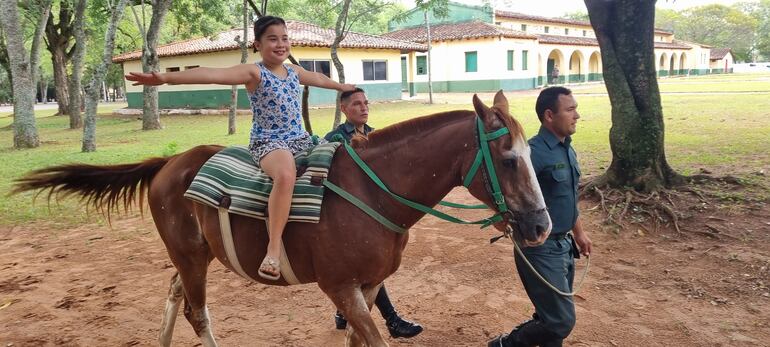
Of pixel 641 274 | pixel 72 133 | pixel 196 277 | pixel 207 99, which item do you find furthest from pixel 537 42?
pixel 196 277

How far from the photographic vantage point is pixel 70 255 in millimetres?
6133

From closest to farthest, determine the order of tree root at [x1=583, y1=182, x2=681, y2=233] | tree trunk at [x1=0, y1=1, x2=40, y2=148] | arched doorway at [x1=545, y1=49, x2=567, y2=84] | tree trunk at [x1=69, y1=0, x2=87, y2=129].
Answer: tree root at [x1=583, y1=182, x2=681, y2=233] → tree trunk at [x1=0, y1=1, x2=40, y2=148] → tree trunk at [x1=69, y1=0, x2=87, y2=129] → arched doorway at [x1=545, y1=49, x2=567, y2=84]

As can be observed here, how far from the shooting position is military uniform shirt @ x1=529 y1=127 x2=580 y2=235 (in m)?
2.88

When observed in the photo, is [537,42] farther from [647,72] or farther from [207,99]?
[647,72]

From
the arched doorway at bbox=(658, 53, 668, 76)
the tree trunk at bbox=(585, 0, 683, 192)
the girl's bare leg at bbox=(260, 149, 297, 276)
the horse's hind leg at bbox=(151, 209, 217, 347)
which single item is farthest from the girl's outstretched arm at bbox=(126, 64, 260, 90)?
the arched doorway at bbox=(658, 53, 668, 76)

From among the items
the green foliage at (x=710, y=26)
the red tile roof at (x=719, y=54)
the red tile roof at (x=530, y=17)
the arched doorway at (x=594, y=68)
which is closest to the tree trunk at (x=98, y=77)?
the red tile roof at (x=530, y=17)

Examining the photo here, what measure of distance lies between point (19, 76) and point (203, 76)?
15563 millimetres

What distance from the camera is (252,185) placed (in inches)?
117

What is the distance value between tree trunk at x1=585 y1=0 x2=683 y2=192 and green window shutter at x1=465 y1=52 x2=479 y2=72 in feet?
102

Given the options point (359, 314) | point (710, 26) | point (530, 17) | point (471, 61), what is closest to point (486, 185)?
point (359, 314)

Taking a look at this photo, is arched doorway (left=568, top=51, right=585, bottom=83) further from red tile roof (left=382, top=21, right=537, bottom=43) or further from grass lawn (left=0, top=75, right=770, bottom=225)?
grass lawn (left=0, top=75, right=770, bottom=225)

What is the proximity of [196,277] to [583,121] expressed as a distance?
1534 centimetres

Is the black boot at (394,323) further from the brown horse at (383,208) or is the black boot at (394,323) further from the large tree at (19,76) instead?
the large tree at (19,76)

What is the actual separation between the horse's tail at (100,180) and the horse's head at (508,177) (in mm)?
2445
